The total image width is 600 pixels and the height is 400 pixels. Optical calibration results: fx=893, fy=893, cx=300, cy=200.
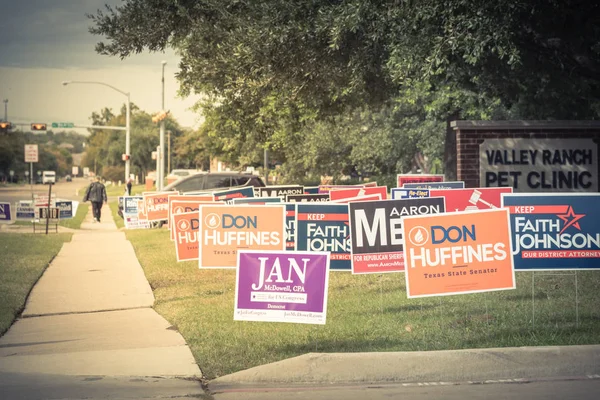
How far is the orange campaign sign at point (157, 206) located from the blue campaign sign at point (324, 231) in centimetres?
1385

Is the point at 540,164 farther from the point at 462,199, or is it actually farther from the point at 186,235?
the point at 186,235

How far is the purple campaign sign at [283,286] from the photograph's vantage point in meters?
8.75

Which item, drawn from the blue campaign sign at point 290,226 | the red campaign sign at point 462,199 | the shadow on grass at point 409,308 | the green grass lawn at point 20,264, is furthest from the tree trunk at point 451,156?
the green grass lawn at point 20,264

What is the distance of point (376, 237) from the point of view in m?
12.2

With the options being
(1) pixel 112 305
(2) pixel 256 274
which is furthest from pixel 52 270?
(2) pixel 256 274

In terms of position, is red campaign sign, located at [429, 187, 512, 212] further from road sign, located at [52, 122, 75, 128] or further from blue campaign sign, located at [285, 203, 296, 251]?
road sign, located at [52, 122, 75, 128]

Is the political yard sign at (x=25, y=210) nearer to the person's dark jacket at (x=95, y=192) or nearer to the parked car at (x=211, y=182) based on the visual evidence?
the person's dark jacket at (x=95, y=192)

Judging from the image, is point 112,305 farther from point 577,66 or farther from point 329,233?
point 577,66

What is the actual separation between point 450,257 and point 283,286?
2.02 metres

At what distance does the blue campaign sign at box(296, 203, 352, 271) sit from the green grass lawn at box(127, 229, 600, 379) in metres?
0.63

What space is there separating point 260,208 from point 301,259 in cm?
404

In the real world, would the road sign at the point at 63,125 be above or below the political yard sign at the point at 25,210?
above

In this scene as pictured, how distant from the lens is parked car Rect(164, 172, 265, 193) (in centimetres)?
3105

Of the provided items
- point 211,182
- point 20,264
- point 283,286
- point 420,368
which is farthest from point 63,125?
point 420,368
